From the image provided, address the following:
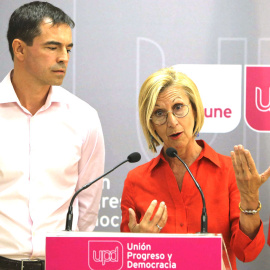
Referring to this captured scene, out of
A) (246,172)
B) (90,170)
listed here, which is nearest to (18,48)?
(90,170)

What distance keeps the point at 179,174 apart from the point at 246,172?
530mm

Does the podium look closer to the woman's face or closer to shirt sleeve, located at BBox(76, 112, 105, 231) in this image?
the woman's face

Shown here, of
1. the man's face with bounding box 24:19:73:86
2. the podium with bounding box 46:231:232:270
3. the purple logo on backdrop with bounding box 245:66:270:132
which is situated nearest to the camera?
the podium with bounding box 46:231:232:270

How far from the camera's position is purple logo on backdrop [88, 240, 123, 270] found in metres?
1.61

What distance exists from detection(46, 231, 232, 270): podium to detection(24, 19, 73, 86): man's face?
3.43ft

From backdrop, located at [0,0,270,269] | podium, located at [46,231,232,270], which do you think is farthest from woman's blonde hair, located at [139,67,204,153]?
podium, located at [46,231,232,270]

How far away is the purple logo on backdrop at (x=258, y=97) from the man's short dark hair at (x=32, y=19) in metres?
1.26

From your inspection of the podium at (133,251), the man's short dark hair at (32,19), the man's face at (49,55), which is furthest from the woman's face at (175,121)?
the podium at (133,251)

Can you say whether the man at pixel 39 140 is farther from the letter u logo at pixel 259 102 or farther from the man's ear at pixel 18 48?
the letter u logo at pixel 259 102

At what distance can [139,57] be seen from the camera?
10.7 feet

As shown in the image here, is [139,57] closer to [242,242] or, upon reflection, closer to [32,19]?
[32,19]

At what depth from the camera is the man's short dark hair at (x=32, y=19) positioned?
2.50 m

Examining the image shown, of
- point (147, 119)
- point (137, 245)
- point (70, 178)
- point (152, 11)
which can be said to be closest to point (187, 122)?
point (147, 119)

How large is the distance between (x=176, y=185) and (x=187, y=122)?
11.7 inches
